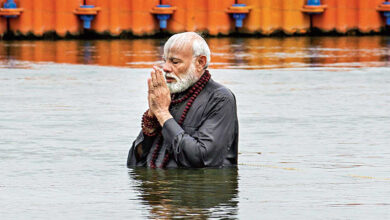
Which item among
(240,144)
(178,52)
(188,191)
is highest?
(178,52)

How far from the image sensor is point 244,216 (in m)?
7.02

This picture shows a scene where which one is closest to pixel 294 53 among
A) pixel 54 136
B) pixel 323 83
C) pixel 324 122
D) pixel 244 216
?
pixel 323 83

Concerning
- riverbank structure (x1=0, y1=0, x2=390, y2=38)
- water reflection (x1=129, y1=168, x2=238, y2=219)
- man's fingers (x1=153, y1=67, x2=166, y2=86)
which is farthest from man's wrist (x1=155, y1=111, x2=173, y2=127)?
riverbank structure (x1=0, y1=0, x2=390, y2=38)

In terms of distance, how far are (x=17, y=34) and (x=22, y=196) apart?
2076cm

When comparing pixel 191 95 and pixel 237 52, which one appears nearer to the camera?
pixel 191 95

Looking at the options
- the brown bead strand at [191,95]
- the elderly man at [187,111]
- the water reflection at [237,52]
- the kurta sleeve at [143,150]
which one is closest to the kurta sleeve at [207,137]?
the elderly man at [187,111]

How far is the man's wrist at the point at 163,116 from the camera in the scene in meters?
7.46

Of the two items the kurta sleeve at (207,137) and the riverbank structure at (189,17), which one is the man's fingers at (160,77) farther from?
the riverbank structure at (189,17)

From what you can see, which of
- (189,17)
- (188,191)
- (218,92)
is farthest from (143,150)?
(189,17)

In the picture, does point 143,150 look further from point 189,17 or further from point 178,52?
point 189,17

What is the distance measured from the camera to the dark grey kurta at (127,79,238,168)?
7.45 metres

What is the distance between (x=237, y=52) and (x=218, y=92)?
16531 millimetres

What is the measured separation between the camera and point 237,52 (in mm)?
24109

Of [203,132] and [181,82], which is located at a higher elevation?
[181,82]
